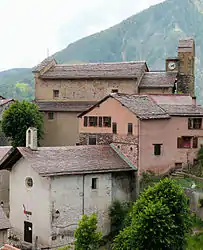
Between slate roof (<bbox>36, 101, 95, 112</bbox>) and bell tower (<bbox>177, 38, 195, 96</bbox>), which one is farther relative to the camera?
bell tower (<bbox>177, 38, 195, 96</bbox>)

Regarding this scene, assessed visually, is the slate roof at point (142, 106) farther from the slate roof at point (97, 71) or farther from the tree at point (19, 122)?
the tree at point (19, 122)

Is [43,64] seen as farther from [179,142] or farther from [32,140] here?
[179,142]

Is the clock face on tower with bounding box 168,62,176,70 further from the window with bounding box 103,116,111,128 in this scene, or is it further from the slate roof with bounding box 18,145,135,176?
the slate roof with bounding box 18,145,135,176

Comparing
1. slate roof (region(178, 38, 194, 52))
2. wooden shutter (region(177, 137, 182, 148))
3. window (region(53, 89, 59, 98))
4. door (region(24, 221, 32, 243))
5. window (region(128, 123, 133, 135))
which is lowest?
door (region(24, 221, 32, 243))

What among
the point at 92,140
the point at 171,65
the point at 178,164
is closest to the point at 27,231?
the point at 92,140

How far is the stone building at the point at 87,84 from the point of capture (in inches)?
2309

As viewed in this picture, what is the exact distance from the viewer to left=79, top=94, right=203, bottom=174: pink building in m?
46.1

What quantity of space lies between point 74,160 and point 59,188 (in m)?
3.10

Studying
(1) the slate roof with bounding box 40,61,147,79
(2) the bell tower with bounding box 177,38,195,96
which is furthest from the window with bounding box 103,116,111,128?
(2) the bell tower with bounding box 177,38,195,96

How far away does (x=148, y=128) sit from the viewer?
46.3 m

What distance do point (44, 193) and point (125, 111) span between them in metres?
10.9

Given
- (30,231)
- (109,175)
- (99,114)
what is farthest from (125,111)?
(30,231)

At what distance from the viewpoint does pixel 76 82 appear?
202ft

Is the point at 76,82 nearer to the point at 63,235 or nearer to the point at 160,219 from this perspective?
the point at 63,235
